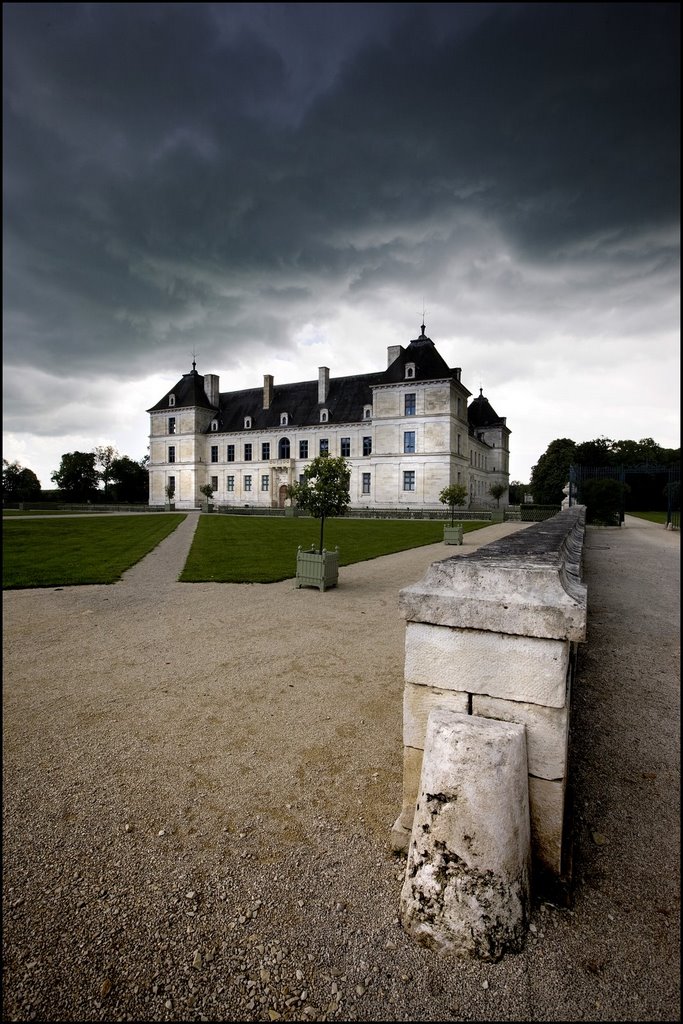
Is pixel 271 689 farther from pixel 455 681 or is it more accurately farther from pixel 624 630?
pixel 624 630

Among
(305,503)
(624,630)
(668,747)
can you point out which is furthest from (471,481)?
(668,747)

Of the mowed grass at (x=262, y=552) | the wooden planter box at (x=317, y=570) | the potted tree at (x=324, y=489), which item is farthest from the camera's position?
the potted tree at (x=324, y=489)

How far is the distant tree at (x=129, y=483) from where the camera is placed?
71.6 metres

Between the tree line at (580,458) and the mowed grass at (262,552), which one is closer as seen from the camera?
the mowed grass at (262,552)

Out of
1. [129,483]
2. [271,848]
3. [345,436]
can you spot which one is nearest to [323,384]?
[345,436]

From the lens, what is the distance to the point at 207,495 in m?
54.9

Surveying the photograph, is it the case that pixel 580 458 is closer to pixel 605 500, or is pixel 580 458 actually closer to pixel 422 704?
pixel 605 500

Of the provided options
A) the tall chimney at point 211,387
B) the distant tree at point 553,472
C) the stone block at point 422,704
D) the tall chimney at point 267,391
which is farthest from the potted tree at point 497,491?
the stone block at point 422,704

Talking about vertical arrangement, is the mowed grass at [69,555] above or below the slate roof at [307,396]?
below

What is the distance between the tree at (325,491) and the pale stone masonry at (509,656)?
8662 millimetres

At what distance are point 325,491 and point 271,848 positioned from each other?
347 inches

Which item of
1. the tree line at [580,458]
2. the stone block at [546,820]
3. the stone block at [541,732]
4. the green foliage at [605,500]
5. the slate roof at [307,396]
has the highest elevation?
the slate roof at [307,396]

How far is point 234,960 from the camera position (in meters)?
2.30

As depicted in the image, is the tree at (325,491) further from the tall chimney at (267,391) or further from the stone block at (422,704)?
the tall chimney at (267,391)
